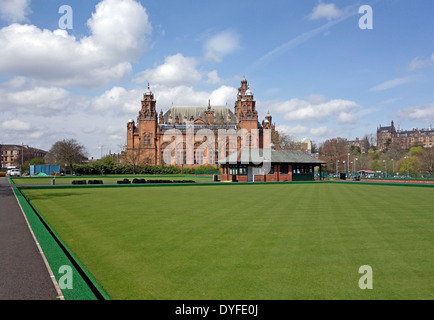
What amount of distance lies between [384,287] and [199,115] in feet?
308

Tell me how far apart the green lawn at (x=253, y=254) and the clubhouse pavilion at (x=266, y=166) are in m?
36.3

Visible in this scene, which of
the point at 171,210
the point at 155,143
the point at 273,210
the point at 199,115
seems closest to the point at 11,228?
the point at 171,210

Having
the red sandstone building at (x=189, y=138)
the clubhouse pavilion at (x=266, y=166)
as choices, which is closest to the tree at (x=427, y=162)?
the red sandstone building at (x=189, y=138)

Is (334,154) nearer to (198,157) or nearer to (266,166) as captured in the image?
(198,157)

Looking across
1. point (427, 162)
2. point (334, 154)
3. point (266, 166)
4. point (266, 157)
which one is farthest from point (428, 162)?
point (266, 166)

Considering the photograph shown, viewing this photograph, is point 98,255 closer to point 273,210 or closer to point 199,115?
point 273,210

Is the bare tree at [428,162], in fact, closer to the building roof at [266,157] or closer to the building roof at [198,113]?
the building roof at [266,157]

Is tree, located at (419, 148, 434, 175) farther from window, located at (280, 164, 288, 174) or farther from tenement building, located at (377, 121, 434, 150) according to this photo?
tenement building, located at (377, 121, 434, 150)

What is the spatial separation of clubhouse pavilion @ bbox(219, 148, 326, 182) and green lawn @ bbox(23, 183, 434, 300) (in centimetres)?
3635

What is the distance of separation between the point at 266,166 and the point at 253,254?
43960 millimetres

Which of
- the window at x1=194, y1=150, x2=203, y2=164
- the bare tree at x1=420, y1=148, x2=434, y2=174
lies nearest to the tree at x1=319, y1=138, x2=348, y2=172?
the bare tree at x1=420, y1=148, x2=434, y2=174

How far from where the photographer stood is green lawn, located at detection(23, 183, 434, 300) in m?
6.02

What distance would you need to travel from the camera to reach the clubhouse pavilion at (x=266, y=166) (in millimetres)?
51250
